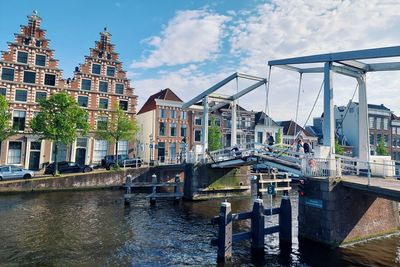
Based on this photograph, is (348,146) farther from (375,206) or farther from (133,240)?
(133,240)

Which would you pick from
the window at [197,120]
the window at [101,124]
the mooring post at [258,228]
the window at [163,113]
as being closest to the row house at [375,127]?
the window at [197,120]

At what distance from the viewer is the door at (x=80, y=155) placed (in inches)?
1300

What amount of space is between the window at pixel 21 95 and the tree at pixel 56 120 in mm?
5510

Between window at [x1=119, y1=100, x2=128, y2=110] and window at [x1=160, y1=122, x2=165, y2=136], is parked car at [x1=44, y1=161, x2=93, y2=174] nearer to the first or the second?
window at [x1=119, y1=100, x2=128, y2=110]

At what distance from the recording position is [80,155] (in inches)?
1309

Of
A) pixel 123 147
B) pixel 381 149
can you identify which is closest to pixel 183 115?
pixel 123 147

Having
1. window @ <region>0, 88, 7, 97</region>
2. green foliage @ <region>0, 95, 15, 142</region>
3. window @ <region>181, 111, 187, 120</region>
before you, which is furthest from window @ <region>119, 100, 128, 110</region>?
green foliage @ <region>0, 95, 15, 142</region>

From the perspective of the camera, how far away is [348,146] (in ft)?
165

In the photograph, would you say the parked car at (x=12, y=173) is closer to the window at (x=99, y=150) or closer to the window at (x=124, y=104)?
the window at (x=99, y=150)

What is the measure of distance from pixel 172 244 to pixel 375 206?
9213 millimetres

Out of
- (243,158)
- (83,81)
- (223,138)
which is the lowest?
(243,158)

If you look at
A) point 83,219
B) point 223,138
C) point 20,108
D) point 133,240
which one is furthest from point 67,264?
point 223,138

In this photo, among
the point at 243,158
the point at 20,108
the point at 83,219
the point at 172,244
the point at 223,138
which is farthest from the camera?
the point at 223,138

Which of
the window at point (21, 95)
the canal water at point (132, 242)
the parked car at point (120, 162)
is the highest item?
the window at point (21, 95)
